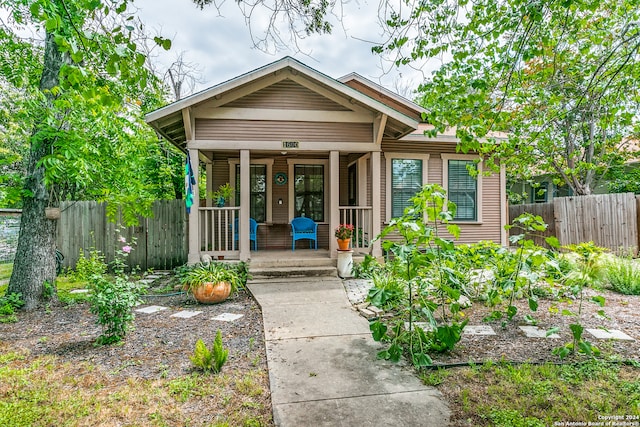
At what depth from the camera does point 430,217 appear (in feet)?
10.2

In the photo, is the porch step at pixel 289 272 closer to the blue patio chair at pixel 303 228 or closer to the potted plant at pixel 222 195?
the blue patio chair at pixel 303 228

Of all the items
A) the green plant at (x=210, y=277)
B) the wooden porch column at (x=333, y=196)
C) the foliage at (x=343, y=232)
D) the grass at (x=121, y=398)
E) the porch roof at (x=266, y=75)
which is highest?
the porch roof at (x=266, y=75)

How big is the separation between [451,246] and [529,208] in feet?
36.5

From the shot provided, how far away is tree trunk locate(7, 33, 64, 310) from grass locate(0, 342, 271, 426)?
87.5 inches

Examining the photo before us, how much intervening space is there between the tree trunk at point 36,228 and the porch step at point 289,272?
3167mm

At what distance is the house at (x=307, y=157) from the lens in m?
6.87

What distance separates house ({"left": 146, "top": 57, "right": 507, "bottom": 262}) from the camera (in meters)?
6.87

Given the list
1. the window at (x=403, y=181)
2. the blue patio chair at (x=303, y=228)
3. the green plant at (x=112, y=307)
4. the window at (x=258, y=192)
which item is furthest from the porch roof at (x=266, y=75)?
the green plant at (x=112, y=307)

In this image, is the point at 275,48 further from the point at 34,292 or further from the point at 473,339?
the point at 34,292

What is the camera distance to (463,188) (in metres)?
9.27

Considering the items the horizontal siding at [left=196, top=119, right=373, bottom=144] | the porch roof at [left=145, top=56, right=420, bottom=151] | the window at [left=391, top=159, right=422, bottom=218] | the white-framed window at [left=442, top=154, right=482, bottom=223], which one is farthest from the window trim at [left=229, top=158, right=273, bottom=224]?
the white-framed window at [left=442, top=154, right=482, bottom=223]

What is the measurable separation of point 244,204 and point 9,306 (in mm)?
3710

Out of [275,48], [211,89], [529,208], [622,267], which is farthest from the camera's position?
[529,208]

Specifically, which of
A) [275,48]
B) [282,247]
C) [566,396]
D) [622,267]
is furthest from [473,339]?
[282,247]
